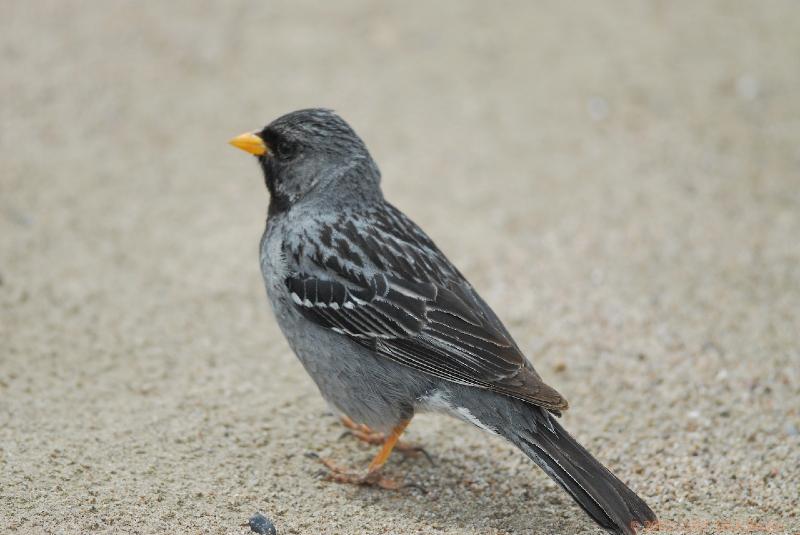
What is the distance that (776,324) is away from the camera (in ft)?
23.9

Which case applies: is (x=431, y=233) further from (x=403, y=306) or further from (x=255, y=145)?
(x=403, y=306)

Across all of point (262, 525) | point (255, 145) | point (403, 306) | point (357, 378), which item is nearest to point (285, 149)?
point (255, 145)

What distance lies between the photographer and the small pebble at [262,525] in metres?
4.90

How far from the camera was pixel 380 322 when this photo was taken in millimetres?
5465

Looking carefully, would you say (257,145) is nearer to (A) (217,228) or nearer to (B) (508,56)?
(A) (217,228)

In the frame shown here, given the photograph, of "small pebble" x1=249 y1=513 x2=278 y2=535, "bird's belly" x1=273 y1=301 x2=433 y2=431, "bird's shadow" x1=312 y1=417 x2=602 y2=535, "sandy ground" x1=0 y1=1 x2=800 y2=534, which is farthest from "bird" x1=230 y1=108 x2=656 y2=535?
"small pebble" x1=249 y1=513 x2=278 y2=535

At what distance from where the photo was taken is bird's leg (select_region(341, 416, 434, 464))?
6.08 m

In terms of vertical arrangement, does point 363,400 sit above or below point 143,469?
above

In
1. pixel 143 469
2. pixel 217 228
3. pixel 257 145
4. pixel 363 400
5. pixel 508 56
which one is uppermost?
pixel 508 56

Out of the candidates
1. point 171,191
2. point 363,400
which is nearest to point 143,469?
point 363,400

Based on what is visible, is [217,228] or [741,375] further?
[217,228]

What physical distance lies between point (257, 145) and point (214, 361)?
1.72m

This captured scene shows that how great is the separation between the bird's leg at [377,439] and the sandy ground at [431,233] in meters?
0.11

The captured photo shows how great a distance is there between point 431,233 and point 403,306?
3.15 m
